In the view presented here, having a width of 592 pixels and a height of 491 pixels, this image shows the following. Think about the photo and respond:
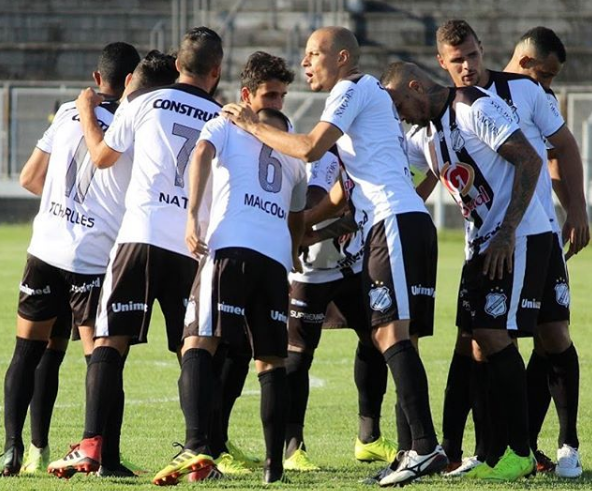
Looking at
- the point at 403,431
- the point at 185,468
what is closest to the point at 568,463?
the point at 403,431

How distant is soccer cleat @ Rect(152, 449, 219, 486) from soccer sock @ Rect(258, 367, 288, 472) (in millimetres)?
359

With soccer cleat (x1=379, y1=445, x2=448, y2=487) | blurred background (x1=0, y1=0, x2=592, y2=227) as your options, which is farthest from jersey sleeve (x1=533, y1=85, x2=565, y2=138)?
blurred background (x1=0, y1=0, x2=592, y2=227)

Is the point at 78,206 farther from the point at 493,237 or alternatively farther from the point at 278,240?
the point at 493,237

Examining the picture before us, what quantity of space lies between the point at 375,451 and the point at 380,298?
1.44m

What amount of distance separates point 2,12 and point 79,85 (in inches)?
166

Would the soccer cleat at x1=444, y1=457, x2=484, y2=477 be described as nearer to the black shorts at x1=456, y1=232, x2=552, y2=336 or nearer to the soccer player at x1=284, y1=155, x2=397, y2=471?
the soccer player at x1=284, y1=155, x2=397, y2=471

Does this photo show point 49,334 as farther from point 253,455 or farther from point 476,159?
point 476,159

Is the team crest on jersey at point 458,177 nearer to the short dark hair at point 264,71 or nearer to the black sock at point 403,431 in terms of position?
the short dark hair at point 264,71

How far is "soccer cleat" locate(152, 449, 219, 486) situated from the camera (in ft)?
21.1

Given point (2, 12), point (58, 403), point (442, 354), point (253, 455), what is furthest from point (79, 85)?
point (253, 455)

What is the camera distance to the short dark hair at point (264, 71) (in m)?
6.97

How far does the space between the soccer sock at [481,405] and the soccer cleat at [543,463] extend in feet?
0.95

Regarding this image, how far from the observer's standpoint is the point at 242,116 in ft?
22.3

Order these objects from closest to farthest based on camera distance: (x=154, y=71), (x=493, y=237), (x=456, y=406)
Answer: (x=493, y=237), (x=154, y=71), (x=456, y=406)
